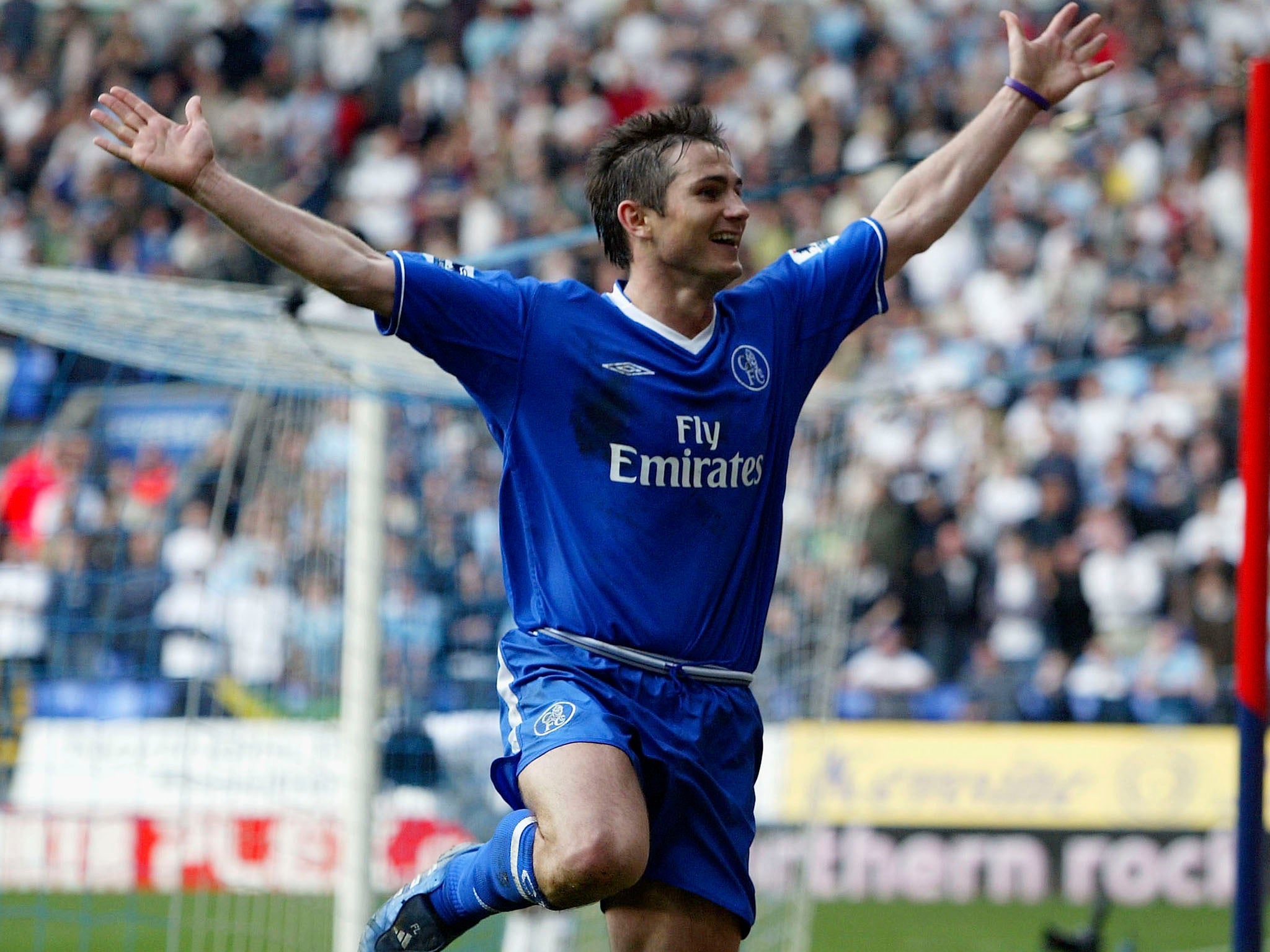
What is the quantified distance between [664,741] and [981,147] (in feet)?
6.08

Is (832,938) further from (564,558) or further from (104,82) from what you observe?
(104,82)

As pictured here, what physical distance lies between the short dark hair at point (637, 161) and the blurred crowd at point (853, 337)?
3.39 m

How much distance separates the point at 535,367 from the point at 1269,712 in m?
2.40

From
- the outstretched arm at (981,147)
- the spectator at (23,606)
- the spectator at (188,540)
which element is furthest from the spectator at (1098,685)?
the outstretched arm at (981,147)

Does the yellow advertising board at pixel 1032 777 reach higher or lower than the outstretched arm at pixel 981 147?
lower

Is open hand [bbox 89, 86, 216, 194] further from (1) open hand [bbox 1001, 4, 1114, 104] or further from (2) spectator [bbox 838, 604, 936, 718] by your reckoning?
(2) spectator [bbox 838, 604, 936, 718]

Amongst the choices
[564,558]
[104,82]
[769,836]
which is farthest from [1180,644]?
[104,82]

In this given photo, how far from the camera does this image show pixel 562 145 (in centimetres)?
1694

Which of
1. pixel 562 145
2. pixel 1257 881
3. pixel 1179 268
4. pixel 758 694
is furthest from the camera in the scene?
pixel 562 145

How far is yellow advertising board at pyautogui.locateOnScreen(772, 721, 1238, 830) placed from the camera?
1135 centimetres

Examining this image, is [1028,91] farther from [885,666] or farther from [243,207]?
[885,666]

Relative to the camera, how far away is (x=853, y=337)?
14.2 m

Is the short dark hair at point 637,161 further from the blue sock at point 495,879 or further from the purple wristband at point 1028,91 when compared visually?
the blue sock at point 495,879

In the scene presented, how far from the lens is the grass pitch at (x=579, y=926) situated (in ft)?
25.0
